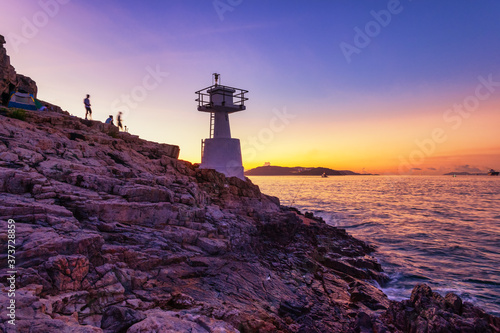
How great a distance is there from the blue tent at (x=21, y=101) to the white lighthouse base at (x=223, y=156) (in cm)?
1289

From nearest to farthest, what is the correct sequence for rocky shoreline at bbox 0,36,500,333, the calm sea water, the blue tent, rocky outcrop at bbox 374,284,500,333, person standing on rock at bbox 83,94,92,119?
rocky shoreline at bbox 0,36,500,333
rocky outcrop at bbox 374,284,500,333
the calm sea water
the blue tent
person standing on rock at bbox 83,94,92,119

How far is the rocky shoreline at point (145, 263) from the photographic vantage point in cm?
617

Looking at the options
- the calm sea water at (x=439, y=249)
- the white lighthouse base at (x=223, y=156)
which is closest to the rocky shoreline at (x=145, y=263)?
the calm sea water at (x=439, y=249)

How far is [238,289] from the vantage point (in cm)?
937

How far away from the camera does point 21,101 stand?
18.4 meters

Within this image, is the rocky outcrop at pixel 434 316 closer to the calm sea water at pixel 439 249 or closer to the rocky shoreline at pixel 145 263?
the rocky shoreline at pixel 145 263

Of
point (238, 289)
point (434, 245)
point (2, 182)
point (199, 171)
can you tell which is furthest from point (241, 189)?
point (434, 245)

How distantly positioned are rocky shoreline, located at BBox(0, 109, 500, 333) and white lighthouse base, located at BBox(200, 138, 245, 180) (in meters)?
7.56

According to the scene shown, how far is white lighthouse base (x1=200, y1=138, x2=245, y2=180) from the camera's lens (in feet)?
77.6

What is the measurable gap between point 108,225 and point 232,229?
6206 millimetres

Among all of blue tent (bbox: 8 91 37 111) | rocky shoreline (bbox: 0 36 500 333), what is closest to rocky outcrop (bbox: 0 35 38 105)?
blue tent (bbox: 8 91 37 111)

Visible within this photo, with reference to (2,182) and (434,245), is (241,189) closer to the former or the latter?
(2,182)

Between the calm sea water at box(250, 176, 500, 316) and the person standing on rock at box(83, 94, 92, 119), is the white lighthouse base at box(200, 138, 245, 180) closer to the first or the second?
the person standing on rock at box(83, 94, 92, 119)

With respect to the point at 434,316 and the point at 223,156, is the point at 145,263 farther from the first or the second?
the point at 223,156
